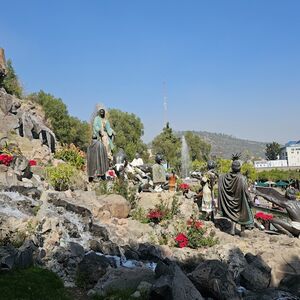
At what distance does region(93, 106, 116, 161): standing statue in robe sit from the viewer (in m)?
16.1

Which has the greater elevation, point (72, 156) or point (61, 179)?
point (72, 156)

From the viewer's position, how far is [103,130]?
54.1 feet

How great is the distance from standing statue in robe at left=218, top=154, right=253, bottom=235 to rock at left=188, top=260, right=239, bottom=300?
17.3 ft

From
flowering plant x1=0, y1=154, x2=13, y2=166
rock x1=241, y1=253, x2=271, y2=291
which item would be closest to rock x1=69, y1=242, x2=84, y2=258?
rock x1=241, y1=253, x2=271, y2=291

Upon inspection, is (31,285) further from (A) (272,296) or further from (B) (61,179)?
(B) (61,179)

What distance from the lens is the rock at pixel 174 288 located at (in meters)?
5.61

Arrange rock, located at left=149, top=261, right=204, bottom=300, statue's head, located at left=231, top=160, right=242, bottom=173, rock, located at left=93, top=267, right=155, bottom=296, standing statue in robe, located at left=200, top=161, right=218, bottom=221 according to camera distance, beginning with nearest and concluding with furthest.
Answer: rock, located at left=149, top=261, right=204, bottom=300 < rock, located at left=93, top=267, right=155, bottom=296 < statue's head, located at left=231, top=160, right=242, bottom=173 < standing statue in robe, located at left=200, top=161, right=218, bottom=221

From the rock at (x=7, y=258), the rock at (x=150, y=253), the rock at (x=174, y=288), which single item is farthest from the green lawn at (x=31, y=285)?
the rock at (x=150, y=253)

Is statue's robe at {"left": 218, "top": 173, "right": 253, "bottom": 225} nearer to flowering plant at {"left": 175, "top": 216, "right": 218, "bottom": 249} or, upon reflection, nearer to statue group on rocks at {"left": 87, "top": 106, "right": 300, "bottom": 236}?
statue group on rocks at {"left": 87, "top": 106, "right": 300, "bottom": 236}

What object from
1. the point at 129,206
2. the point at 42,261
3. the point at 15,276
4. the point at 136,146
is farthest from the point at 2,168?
the point at 136,146

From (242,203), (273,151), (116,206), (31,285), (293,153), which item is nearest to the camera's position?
(31,285)

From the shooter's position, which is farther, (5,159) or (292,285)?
(5,159)

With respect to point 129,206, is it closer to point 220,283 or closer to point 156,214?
point 156,214

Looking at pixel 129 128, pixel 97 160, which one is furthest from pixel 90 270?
pixel 129 128
